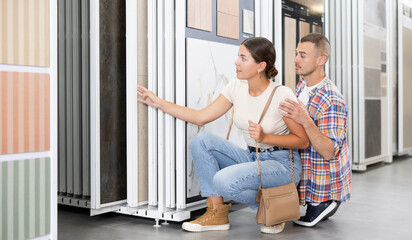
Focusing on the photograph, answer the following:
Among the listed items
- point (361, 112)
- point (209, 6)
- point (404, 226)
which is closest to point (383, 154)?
point (361, 112)

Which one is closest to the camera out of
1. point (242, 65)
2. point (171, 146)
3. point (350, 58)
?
point (242, 65)

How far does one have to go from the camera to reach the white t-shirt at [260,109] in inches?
114

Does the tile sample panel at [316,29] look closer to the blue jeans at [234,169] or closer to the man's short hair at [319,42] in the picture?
the man's short hair at [319,42]

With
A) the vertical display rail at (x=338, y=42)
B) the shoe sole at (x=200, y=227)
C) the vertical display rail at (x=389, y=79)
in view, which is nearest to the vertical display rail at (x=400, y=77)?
the vertical display rail at (x=389, y=79)

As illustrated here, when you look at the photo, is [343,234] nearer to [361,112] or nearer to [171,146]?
[171,146]

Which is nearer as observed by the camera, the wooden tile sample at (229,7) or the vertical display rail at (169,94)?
the vertical display rail at (169,94)

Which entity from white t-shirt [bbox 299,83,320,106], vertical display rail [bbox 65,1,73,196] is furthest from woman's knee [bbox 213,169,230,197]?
vertical display rail [bbox 65,1,73,196]

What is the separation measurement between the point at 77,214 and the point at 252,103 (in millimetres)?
1539

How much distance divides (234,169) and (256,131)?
275 mm

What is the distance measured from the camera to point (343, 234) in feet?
9.76

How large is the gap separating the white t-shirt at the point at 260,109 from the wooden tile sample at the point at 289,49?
53.1 inches

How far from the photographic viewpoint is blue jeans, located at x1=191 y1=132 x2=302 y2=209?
9.37 ft

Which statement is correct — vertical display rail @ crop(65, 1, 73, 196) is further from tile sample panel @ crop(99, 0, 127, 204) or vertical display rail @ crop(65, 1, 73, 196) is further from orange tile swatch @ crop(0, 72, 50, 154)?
orange tile swatch @ crop(0, 72, 50, 154)

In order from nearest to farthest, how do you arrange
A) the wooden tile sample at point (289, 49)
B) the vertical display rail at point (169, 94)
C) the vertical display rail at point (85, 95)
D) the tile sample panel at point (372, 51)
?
the vertical display rail at point (169, 94) < the vertical display rail at point (85, 95) < the wooden tile sample at point (289, 49) < the tile sample panel at point (372, 51)
